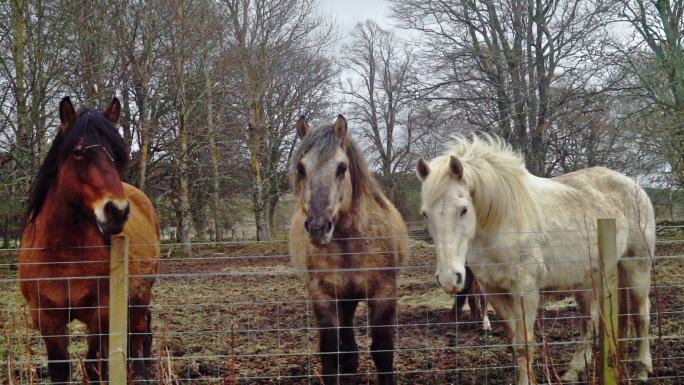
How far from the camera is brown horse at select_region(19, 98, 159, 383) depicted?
11.3 feet

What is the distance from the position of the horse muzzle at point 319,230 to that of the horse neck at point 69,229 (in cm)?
130

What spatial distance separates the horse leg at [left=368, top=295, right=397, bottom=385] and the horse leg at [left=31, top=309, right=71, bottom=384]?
1.93 m

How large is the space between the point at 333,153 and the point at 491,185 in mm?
1117

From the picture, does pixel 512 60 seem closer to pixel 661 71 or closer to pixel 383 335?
pixel 661 71

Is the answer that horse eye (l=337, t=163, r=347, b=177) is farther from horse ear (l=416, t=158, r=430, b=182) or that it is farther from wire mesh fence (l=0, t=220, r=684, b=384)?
wire mesh fence (l=0, t=220, r=684, b=384)

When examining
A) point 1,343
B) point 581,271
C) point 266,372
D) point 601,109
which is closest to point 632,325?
point 581,271

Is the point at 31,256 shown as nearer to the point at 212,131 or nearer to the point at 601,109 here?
the point at 212,131

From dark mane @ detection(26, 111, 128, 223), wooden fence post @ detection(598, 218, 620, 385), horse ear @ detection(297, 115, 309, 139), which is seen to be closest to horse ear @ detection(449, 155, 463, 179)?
wooden fence post @ detection(598, 218, 620, 385)

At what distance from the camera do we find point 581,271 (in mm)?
4320

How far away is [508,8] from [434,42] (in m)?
2.26

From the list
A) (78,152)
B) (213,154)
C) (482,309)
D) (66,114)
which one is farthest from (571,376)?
(213,154)

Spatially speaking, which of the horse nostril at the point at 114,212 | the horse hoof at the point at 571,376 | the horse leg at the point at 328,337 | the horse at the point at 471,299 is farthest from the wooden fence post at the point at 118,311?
the horse at the point at 471,299

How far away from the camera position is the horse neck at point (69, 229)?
3.60 m

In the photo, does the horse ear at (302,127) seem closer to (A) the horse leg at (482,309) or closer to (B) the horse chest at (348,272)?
(B) the horse chest at (348,272)
